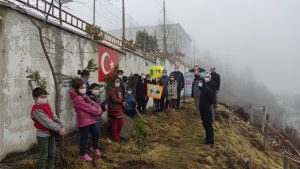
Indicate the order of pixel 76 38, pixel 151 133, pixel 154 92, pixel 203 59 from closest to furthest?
1. pixel 76 38
2. pixel 151 133
3. pixel 154 92
4. pixel 203 59

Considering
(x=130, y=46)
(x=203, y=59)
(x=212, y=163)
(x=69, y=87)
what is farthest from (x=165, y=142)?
(x=203, y=59)

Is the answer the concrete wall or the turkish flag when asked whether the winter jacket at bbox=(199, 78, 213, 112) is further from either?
the concrete wall

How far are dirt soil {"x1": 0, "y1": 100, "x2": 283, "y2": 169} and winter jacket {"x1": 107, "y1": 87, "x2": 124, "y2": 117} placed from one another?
27.9 inches

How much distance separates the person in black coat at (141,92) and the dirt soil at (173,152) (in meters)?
0.59

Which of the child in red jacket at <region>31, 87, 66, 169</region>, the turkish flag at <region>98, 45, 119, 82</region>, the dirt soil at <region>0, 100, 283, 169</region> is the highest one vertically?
→ the turkish flag at <region>98, 45, 119, 82</region>

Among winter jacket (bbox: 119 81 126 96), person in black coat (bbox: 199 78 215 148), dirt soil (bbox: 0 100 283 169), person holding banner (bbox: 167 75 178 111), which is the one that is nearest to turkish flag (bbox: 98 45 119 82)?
winter jacket (bbox: 119 81 126 96)

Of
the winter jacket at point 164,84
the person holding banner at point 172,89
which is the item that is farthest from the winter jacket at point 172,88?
the winter jacket at point 164,84

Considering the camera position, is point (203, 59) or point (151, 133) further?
point (203, 59)

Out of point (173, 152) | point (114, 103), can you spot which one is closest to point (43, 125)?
point (114, 103)

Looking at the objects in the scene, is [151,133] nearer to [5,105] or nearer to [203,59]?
[5,105]

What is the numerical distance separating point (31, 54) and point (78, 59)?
2.24m

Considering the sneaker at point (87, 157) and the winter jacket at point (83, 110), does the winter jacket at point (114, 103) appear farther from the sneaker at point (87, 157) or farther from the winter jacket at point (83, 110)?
the sneaker at point (87, 157)

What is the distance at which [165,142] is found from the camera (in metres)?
9.25

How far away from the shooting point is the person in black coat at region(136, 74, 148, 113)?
38.5 feet
